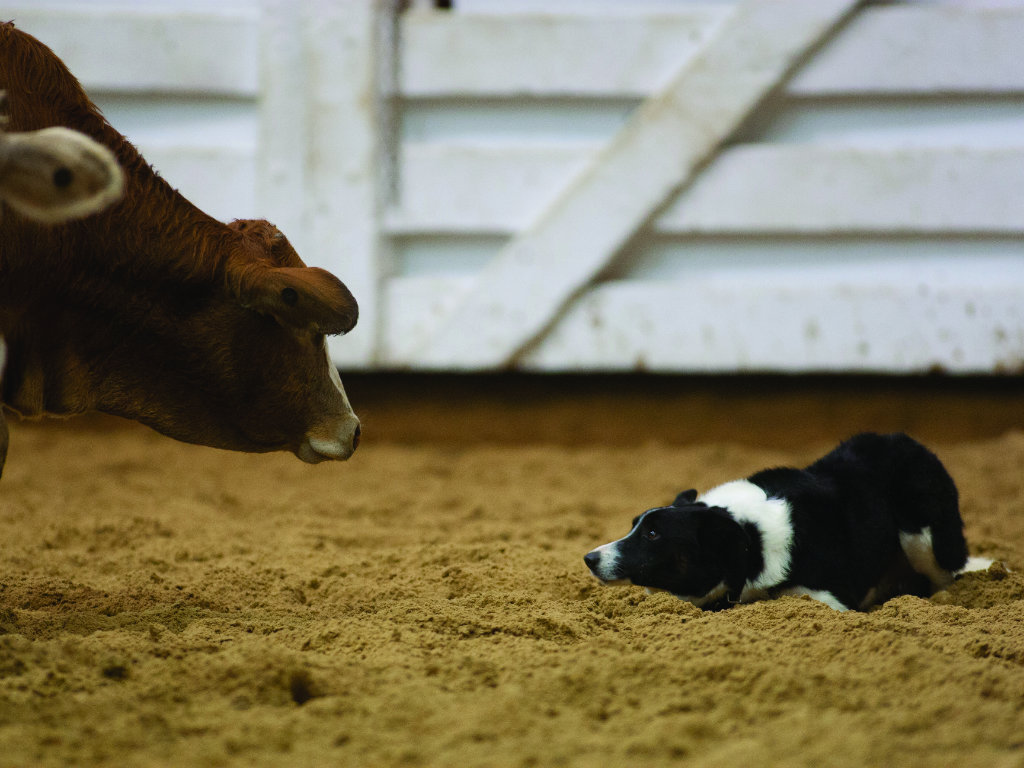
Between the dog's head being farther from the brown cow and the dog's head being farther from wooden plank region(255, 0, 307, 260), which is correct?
wooden plank region(255, 0, 307, 260)

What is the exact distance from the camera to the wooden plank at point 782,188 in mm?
5242

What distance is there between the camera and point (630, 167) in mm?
5293

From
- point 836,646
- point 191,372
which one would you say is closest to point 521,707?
point 836,646

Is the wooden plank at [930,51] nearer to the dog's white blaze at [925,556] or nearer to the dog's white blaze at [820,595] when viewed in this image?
the dog's white blaze at [925,556]

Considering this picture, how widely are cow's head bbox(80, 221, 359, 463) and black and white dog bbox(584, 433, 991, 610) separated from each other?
896mm

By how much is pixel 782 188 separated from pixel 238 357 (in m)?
3.73

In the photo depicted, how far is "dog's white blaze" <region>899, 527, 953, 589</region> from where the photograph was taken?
2916 millimetres

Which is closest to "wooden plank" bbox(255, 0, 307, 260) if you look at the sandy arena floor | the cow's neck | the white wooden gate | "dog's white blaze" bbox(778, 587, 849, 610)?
the white wooden gate

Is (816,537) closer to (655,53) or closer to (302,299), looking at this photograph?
(302,299)

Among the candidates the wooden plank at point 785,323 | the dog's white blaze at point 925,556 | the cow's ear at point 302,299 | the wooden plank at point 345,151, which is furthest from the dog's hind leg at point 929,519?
the wooden plank at point 345,151

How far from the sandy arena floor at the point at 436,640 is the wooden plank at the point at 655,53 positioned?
7.04 ft

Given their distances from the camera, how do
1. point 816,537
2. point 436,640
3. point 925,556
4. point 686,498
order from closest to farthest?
point 436,640 < point 816,537 < point 925,556 < point 686,498

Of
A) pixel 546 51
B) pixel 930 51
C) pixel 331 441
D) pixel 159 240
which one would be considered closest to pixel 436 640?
pixel 331 441

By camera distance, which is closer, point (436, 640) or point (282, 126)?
A: point (436, 640)
